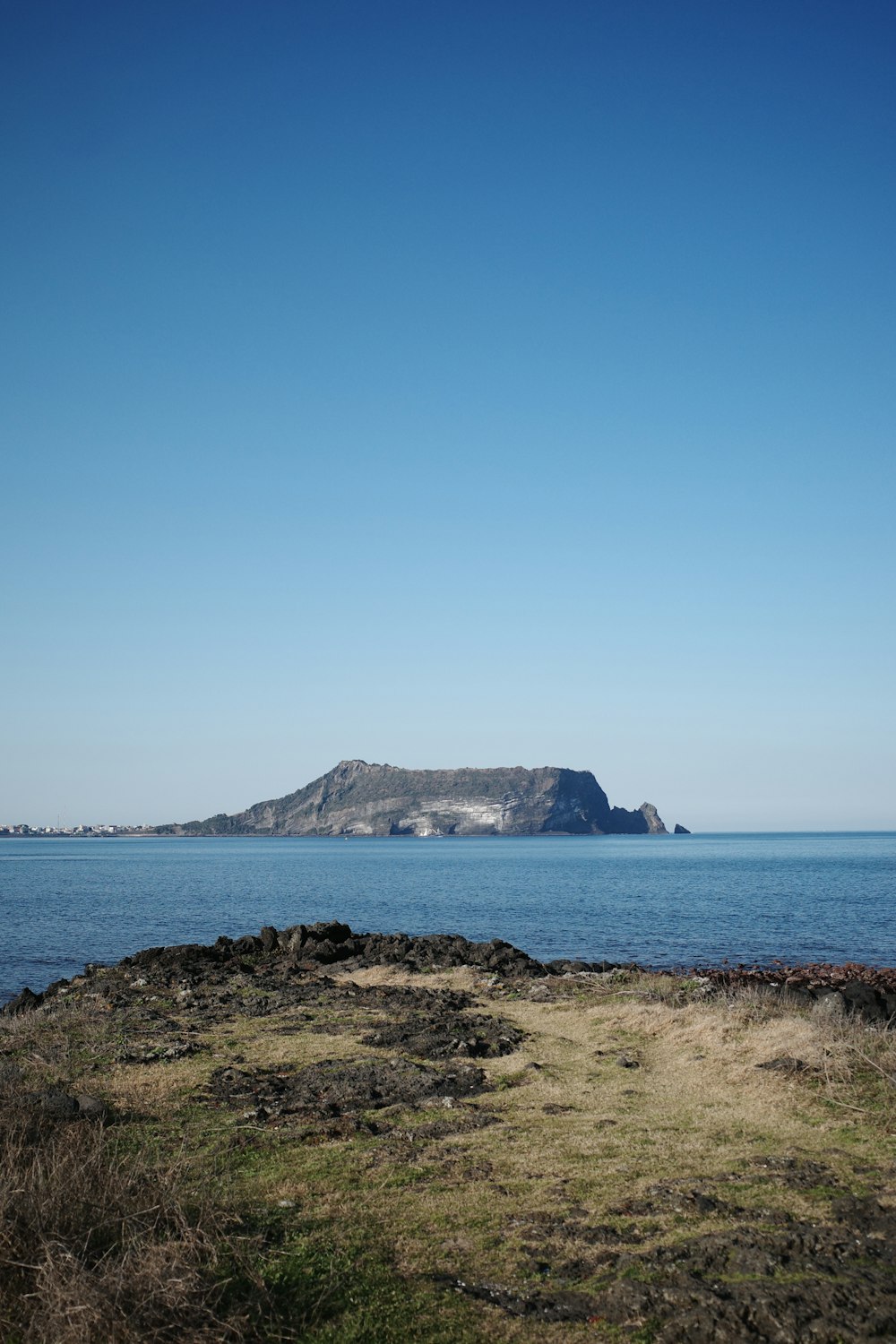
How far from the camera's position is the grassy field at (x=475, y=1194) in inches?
270

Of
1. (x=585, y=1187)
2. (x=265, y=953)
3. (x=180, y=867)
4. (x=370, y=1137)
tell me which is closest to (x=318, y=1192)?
(x=370, y=1137)

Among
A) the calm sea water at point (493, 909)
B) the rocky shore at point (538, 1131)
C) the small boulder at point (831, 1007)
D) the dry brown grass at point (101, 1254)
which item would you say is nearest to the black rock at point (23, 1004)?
the rocky shore at point (538, 1131)

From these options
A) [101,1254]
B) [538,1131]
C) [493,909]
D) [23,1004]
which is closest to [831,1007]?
[538,1131]

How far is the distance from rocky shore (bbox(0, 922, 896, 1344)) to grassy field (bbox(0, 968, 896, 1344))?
0.04 meters

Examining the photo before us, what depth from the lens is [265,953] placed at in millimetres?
32344

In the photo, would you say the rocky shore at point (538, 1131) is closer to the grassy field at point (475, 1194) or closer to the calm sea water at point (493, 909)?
the grassy field at point (475, 1194)

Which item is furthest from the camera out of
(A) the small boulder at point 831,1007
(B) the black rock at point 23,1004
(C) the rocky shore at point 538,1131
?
(B) the black rock at point 23,1004

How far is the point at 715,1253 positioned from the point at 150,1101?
8.77 m

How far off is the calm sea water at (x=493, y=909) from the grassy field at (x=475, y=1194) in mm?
20551

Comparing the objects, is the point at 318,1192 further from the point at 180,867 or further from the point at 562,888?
the point at 180,867

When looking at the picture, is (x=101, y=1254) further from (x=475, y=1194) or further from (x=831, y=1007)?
(x=831, y=1007)

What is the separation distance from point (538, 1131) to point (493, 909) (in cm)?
5012

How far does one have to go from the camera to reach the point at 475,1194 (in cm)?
987

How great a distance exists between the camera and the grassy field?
687 cm
